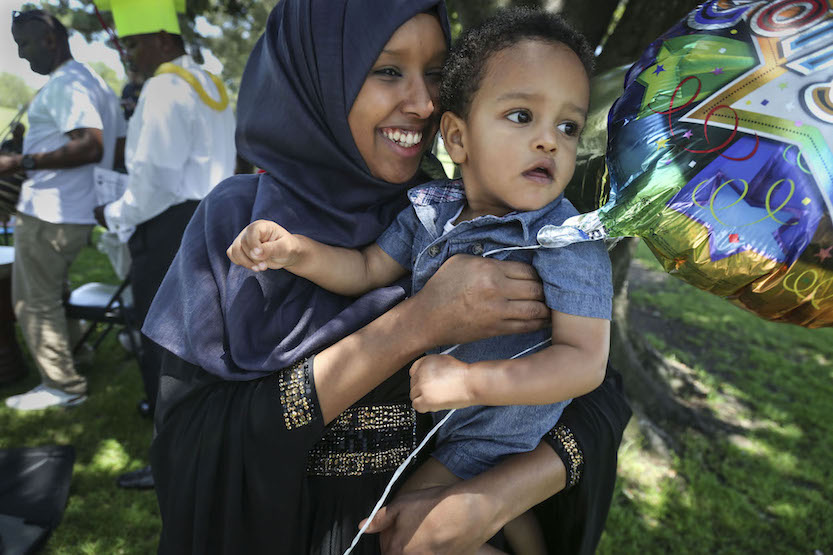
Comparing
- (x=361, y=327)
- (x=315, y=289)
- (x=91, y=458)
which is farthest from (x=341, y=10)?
(x=91, y=458)

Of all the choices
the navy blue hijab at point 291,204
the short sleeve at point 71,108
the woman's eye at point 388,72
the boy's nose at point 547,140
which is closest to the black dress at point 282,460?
the navy blue hijab at point 291,204

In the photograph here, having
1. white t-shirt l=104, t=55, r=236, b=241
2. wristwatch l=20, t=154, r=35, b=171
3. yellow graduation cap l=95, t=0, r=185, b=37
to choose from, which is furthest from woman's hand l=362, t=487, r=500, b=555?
wristwatch l=20, t=154, r=35, b=171

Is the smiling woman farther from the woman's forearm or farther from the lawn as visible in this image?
the lawn

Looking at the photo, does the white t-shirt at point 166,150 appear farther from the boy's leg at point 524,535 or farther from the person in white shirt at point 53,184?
the boy's leg at point 524,535

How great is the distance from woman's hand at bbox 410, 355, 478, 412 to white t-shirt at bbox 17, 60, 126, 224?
4.01 metres

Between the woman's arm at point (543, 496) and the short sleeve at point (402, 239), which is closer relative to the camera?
the woman's arm at point (543, 496)

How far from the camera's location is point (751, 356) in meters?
6.48

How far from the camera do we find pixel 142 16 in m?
3.61

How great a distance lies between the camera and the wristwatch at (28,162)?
→ 13.3 feet

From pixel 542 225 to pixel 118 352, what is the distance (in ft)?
17.3

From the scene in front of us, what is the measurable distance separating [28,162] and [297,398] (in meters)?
3.85

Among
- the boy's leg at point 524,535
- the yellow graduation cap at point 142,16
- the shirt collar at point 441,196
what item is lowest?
the boy's leg at point 524,535

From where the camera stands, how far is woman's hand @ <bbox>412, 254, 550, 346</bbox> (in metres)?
1.36

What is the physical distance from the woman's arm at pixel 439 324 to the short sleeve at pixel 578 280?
72mm
